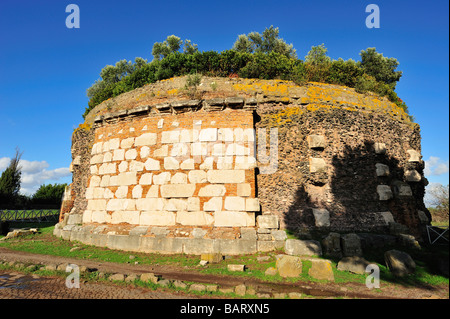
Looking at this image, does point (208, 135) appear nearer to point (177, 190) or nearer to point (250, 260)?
point (177, 190)

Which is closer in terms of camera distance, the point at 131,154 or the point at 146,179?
the point at 146,179

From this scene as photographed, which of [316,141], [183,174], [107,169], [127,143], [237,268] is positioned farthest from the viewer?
[107,169]

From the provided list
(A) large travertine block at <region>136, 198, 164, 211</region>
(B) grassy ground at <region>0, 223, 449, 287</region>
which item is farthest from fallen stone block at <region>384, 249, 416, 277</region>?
(A) large travertine block at <region>136, 198, 164, 211</region>

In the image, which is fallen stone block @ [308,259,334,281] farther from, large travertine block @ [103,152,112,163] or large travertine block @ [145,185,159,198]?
large travertine block @ [103,152,112,163]

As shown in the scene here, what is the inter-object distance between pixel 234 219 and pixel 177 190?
2.24 m

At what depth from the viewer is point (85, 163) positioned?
1165 cm

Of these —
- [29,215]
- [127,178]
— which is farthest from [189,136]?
[29,215]

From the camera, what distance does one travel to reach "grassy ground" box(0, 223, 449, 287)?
543cm

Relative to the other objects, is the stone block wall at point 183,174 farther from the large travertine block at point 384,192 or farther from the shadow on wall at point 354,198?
the large travertine block at point 384,192

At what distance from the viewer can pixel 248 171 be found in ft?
26.3

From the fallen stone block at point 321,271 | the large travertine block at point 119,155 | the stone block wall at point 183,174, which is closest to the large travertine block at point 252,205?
the stone block wall at point 183,174
